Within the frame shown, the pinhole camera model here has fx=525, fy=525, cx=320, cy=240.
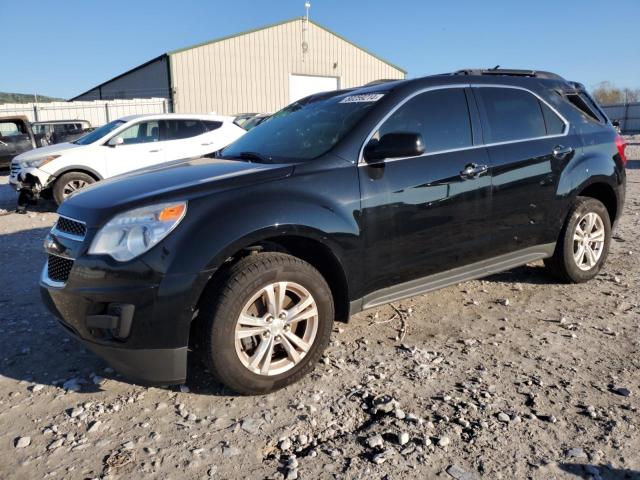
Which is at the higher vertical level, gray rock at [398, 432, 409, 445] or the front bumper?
the front bumper

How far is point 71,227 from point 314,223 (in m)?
1.43

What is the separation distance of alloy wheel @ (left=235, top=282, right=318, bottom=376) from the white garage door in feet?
91.6

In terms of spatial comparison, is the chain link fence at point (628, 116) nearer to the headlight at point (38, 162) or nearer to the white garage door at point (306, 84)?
the white garage door at point (306, 84)

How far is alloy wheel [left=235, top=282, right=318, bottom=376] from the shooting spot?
294cm

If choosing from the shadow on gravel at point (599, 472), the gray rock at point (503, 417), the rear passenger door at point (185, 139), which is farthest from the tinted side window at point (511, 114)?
the rear passenger door at point (185, 139)

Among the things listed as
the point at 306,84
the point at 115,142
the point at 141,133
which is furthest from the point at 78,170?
the point at 306,84

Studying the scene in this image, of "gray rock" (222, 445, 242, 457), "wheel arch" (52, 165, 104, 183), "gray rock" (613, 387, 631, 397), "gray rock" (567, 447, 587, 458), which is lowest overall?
"gray rock" (222, 445, 242, 457)

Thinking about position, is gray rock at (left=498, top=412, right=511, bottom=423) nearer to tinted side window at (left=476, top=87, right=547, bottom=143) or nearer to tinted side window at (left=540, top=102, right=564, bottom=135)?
tinted side window at (left=476, top=87, right=547, bottom=143)

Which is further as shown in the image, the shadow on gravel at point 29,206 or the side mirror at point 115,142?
the shadow on gravel at point 29,206

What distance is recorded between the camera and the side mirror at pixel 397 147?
3270 millimetres

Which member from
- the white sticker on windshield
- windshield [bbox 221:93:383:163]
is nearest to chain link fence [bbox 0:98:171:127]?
windshield [bbox 221:93:383:163]

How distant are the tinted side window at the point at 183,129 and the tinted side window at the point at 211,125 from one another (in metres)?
0.09

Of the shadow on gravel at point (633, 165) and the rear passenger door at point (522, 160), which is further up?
the rear passenger door at point (522, 160)

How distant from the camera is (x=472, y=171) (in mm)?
3742
